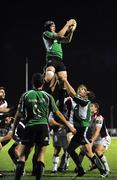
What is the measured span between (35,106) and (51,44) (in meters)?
4.34

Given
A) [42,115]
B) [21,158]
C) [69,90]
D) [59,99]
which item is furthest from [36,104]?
[59,99]

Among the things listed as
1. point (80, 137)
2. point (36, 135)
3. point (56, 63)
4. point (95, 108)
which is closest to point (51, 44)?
point (56, 63)

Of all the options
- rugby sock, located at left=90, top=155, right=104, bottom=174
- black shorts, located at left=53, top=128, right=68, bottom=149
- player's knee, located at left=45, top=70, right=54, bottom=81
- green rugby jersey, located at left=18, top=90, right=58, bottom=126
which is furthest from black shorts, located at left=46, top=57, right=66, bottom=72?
green rugby jersey, located at left=18, top=90, right=58, bottom=126

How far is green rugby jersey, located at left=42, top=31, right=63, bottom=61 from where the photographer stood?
1706 cm

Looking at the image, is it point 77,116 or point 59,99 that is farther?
point 59,99

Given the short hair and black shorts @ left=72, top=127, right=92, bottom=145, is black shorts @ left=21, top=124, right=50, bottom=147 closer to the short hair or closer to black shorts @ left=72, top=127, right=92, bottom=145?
the short hair

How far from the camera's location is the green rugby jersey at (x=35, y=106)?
1322 cm

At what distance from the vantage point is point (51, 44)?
56.6 ft

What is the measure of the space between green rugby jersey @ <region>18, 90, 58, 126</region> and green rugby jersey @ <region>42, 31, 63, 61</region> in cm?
401

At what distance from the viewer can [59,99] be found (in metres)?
19.1

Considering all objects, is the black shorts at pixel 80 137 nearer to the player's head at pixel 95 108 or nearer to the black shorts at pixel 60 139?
the player's head at pixel 95 108

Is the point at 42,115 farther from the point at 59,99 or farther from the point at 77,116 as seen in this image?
the point at 59,99

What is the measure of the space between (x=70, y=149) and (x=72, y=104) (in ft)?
6.85

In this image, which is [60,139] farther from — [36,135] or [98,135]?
[36,135]
